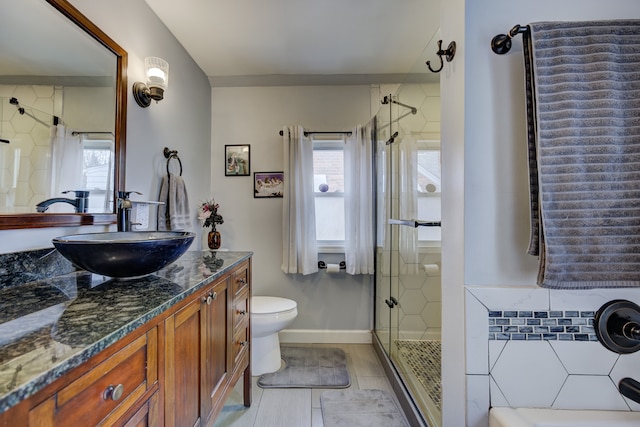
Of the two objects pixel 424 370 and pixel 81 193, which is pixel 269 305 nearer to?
pixel 424 370

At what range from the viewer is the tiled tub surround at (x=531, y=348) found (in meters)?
0.98

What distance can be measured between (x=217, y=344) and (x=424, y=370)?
1.19 metres

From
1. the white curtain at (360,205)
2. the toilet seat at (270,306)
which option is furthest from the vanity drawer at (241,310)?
the white curtain at (360,205)

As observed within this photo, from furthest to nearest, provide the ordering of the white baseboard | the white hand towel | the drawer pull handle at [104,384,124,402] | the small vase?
the white baseboard → the small vase → the white hand towel → the drawer pull handle at [104,384,124,402]

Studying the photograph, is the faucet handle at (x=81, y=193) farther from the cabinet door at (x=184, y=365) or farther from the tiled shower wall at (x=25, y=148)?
the cabinet door at (x=184, y=365)

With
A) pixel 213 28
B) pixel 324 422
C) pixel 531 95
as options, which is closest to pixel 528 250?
pixel 531 95

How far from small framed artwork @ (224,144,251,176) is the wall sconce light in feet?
2.95

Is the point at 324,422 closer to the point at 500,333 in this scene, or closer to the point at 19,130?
the point at 500,333

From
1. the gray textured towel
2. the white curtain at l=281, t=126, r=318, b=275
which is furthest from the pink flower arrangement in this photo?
the gray textured towel

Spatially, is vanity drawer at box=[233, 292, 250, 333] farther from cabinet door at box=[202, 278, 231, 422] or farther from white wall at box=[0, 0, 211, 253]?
white wall at box=[0, 0, 211, 253]

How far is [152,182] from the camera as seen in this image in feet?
5.37

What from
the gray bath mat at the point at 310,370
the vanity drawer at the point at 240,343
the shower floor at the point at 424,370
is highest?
the vanity drawer at the point at 240,343

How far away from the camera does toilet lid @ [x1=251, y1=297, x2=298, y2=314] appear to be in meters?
1.83

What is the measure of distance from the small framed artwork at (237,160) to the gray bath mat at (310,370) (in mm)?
1606
